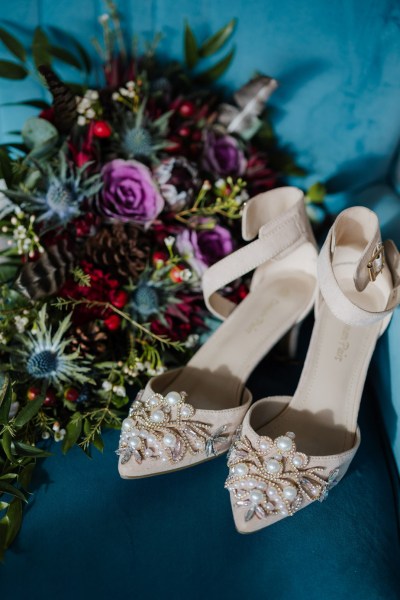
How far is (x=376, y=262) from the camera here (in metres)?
0.74

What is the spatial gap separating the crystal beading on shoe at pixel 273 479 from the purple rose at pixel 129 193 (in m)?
0.39

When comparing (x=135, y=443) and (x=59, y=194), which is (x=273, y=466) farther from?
(x=59, y=194)

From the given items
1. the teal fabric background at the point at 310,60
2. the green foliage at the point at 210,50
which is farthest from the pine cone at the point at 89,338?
the green foliage at the point at 210,50

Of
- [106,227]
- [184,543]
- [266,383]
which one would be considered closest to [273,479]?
[184,543]

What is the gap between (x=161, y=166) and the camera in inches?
33.0

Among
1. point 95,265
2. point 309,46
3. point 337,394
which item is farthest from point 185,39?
point 337,394

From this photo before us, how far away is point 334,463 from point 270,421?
0.14m

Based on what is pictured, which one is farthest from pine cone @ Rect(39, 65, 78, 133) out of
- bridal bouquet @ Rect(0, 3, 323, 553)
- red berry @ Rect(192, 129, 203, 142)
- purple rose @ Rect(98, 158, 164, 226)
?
red berry @ Rect(192, 129, 203, 142)

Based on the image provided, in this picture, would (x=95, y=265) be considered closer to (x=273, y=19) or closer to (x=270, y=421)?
(x=270, y=421)

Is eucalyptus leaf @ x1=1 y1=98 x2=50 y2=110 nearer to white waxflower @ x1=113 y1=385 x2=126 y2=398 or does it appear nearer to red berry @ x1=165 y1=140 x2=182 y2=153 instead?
red berry @ x1=165 y1=140 x2=182 y2=153

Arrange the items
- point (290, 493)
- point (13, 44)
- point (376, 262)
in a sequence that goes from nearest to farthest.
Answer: point (290, 493), point (376, 262), point (13, 44)

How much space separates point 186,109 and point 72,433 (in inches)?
22.8

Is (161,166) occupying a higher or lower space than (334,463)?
higher

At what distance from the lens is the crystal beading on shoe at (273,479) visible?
25.2 inches
